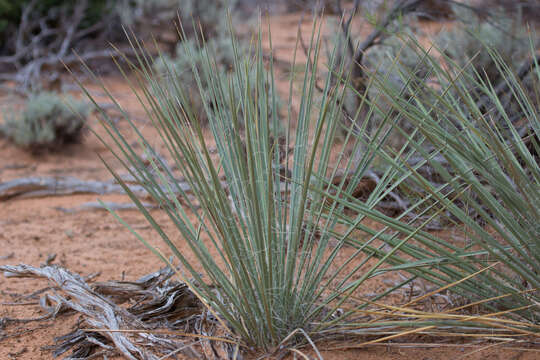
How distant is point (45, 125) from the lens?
5621mm

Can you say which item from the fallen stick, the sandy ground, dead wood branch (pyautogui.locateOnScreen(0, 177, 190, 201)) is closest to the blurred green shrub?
the sandy ground

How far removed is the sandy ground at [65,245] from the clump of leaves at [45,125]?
132 millimetres

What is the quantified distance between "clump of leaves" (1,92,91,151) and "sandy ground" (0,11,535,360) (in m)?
0.13

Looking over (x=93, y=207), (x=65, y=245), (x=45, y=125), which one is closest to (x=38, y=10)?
(x=45, y=125)

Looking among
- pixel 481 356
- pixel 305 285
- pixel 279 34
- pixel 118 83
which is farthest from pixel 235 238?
pixel 279 34

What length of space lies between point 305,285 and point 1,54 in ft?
30.3

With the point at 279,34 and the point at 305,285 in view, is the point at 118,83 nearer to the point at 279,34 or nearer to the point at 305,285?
the point at 279,34

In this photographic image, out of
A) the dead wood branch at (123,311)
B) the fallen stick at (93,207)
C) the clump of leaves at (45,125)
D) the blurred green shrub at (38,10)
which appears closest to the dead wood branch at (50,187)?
the fallen stick at (93,207)

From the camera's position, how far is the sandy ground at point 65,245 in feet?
5.44

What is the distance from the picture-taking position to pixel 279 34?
38.1 feet

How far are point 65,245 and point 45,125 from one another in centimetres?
270

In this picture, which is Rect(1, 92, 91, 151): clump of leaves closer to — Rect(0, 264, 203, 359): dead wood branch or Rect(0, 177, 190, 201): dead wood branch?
Rect(0, 177, 190, 201): dead wood branch

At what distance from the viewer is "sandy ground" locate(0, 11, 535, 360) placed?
5.44 feet

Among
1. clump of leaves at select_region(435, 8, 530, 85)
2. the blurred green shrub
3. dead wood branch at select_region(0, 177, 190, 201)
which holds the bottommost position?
dead wood branch at select_region(0, 177, 190, 201)
